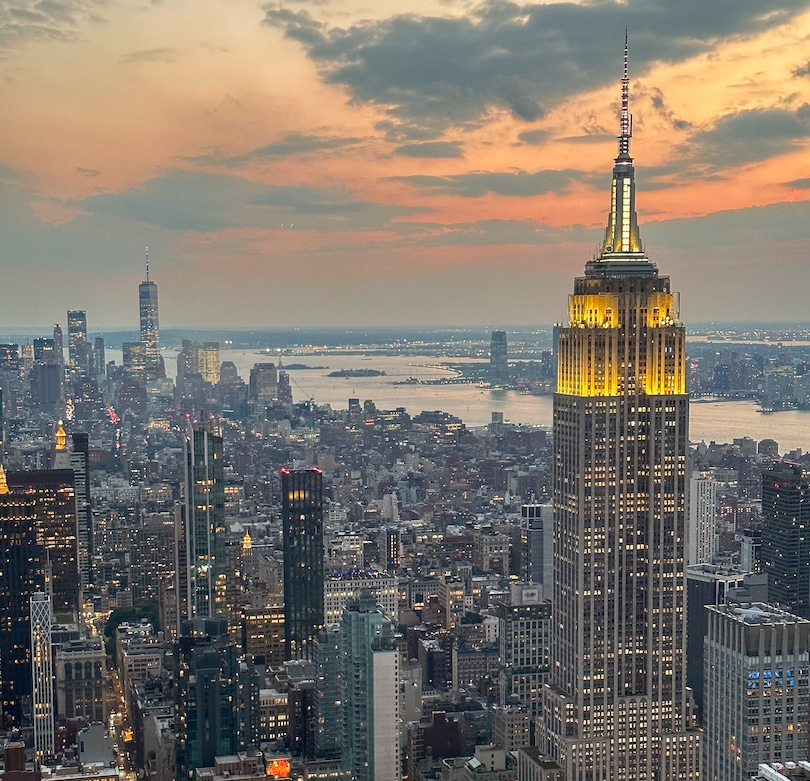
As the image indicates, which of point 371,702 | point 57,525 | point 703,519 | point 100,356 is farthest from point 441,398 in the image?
point 371,702

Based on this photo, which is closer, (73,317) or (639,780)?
(639,780)

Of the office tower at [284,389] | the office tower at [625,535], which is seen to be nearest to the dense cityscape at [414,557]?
the office tower at [625,535]

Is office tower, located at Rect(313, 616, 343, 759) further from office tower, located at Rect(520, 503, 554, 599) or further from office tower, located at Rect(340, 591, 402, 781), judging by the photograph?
office tower, located at Rect(520, 503, 554, 599)

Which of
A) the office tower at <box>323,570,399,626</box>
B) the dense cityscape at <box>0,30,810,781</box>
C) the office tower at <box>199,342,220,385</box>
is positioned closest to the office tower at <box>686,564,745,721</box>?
the dense cityscape at <box>0,30,810,781</box>

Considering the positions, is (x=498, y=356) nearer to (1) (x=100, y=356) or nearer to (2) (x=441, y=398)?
(2) (x=441, y=398)

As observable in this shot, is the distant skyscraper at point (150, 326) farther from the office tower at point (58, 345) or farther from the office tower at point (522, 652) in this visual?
the office tower at point (522, 652)

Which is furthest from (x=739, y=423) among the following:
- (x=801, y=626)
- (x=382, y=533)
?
(x=382, y=533)

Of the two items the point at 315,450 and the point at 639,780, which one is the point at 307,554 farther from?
the point at 639,780
